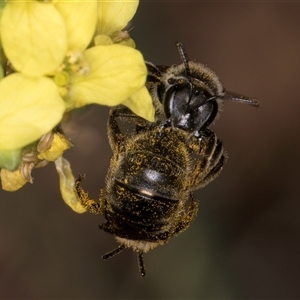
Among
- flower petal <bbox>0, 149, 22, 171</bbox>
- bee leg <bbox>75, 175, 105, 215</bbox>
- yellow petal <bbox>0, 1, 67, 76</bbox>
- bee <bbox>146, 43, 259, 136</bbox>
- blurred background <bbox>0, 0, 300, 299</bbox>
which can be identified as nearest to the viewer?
yellow petal <bbox>0, 1, 67, 76</bbox>

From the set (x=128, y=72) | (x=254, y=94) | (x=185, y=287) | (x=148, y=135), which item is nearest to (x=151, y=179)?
(x=148, y=135)

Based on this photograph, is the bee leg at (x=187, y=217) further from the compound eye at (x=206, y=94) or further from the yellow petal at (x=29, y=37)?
the yellow petal at (x=29, y=37)

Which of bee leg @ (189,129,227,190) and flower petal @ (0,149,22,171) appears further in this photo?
bee leg @ (189,129,227,190)

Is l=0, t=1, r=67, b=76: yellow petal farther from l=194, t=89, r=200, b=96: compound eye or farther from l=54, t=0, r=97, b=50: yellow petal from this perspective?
l=194, t=89, r=200, b=96: compound eye

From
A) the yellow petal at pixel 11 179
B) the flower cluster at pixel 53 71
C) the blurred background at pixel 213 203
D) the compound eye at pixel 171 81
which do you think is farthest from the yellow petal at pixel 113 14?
the blurred background at pixel 213 203

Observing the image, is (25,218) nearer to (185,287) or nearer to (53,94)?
(185,287)

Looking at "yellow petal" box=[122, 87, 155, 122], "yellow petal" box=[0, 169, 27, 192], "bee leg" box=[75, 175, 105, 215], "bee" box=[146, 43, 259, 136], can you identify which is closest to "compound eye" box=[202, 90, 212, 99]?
"bee" box=[146, 43, 259, 136]

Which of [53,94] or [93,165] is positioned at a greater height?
[53,94]
